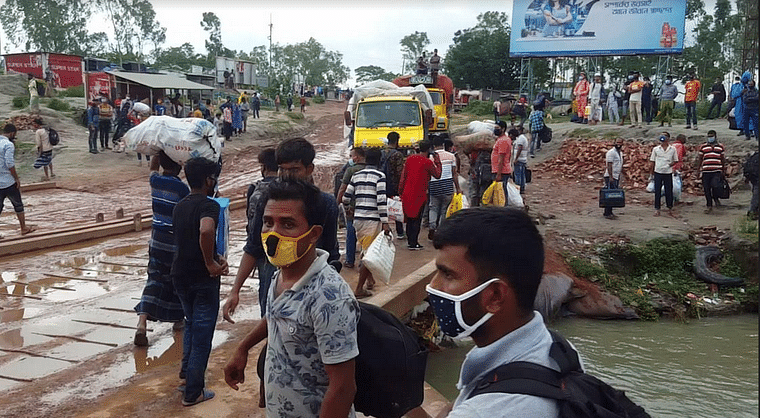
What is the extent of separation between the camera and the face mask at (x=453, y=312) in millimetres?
1725

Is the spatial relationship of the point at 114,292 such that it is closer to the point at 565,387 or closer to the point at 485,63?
the point at 565,387

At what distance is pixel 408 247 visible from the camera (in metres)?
9.78

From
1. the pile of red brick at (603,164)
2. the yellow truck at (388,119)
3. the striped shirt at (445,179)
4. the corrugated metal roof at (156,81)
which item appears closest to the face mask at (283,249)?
the striped shirt at (445,179)

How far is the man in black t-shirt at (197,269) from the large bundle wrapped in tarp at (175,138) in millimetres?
1935

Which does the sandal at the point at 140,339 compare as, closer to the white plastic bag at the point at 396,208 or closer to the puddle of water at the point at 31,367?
the puddle of water at the point at 31,367

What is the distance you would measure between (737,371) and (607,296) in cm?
242

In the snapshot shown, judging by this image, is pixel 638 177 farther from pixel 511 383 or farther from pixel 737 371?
pixel 511 383

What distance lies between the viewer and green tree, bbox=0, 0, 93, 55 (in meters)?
69.1

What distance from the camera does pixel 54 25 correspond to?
69562mm

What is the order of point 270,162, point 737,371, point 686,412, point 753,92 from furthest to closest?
point 753,92 → point 737,371 → point 686,412 → point 270,162

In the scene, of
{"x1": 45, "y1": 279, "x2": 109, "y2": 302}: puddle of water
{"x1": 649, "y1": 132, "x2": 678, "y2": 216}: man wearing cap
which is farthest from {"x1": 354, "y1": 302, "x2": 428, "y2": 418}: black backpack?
{"x1": 649, "y1": 132, "x2": 678, "y2": 216}: man wearing cap

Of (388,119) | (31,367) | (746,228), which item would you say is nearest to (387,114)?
(388,119)

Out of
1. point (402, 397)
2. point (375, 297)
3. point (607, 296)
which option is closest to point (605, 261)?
point (607, 296)

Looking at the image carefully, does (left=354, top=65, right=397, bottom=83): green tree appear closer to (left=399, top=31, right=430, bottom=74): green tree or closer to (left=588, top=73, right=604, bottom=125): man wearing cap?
(left=399, top=31, right=430, bottom=74): green tree
